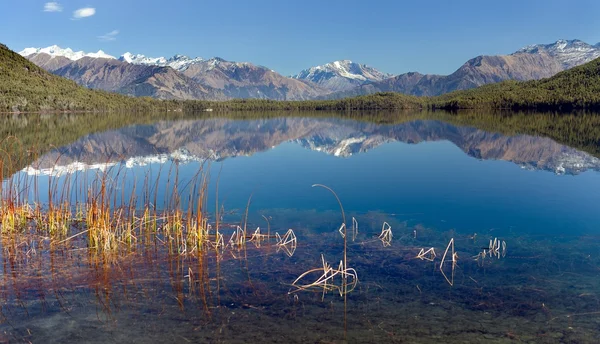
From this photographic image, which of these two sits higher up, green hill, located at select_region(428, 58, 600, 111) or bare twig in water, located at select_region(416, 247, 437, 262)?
green hill, located at select_region(428, 58, 600, 111)

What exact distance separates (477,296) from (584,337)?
2272 millimetres

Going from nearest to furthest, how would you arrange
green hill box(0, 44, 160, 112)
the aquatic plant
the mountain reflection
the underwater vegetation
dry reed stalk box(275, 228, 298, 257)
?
the underwater vegetation
the aquatic plant
dry reed stalk box(275, 228, 298, 257)
the mountain reflection
green hill box(0, 44, 160, 112)

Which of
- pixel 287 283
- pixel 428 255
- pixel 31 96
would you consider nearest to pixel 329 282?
pixel 287 283

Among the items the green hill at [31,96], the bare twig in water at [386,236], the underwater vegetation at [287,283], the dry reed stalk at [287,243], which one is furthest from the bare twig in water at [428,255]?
the green hill at [31,96]

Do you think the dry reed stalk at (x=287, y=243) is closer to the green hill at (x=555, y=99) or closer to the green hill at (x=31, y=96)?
the green hill at (x=555, y=99)

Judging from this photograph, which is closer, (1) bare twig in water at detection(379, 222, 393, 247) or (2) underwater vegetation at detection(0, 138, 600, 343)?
(2) underwater vegetation at detection(0, 138, 600, 343)

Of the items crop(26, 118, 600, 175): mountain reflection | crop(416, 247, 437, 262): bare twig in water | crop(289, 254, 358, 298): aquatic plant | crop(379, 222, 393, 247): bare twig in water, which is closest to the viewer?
crop(289, 254, 358, 298): aquatic plant

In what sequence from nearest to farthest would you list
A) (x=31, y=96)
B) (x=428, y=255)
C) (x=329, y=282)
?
(x=329, y=282), (x=428, y=255), (x=31, y=96)

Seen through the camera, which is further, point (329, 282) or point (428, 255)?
point (428, 255)

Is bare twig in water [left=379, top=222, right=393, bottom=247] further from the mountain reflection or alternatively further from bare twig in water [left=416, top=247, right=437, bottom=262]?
the mountain reflection

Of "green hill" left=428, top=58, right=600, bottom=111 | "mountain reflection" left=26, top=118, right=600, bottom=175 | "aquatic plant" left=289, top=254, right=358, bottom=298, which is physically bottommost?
"aquatic plant" left=289, top=254, right=358, bottom=298

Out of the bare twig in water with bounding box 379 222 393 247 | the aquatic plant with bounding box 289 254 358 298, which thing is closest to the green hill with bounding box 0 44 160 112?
the bare twig in water with bounding box 379 222 393 247

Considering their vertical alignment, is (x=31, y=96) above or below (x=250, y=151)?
above

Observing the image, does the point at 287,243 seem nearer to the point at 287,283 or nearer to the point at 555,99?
the point at 287,283
